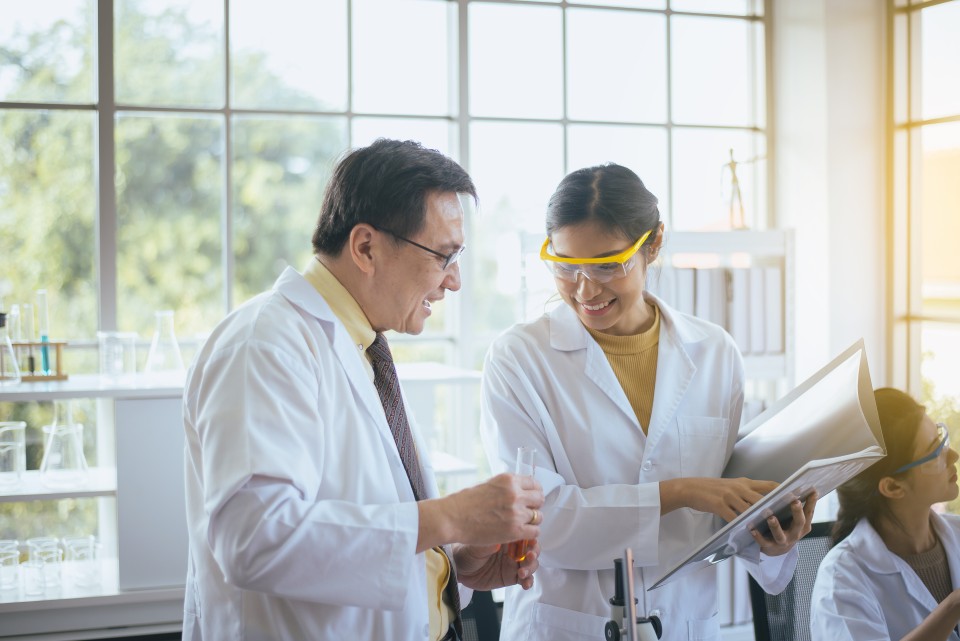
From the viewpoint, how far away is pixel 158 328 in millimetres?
3014

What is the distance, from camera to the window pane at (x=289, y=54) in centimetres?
324

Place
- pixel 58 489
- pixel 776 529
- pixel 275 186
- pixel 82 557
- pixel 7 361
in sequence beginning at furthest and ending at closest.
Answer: pixel 275 186 → pixel 82 557 → pixel 7 361 → pixel 58 489 → pixel 776 529

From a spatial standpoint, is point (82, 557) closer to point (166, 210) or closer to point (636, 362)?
point (166, 210)

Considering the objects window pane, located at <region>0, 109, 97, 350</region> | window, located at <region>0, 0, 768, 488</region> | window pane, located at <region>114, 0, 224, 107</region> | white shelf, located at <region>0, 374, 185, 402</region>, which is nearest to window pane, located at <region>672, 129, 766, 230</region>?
window, located at <region>0, 0, 768, 488</region>

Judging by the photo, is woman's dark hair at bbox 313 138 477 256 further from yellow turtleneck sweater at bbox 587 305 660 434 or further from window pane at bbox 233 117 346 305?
window pane at bbox 233 117 346 305

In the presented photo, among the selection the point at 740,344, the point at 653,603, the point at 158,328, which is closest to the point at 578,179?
the point at 653,603

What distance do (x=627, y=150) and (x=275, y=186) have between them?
1.67 m

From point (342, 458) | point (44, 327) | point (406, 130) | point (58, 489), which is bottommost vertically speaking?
point (58, 489)

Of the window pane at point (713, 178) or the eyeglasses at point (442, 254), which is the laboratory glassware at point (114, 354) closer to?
the eyeglasses at point (442, 254)

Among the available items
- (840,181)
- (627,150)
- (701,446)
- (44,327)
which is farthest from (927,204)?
(44,327)

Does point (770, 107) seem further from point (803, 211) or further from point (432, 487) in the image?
point (432, 487)

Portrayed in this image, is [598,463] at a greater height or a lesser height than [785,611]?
greater

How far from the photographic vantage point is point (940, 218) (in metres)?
3.33

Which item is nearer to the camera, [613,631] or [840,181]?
[613,631]
